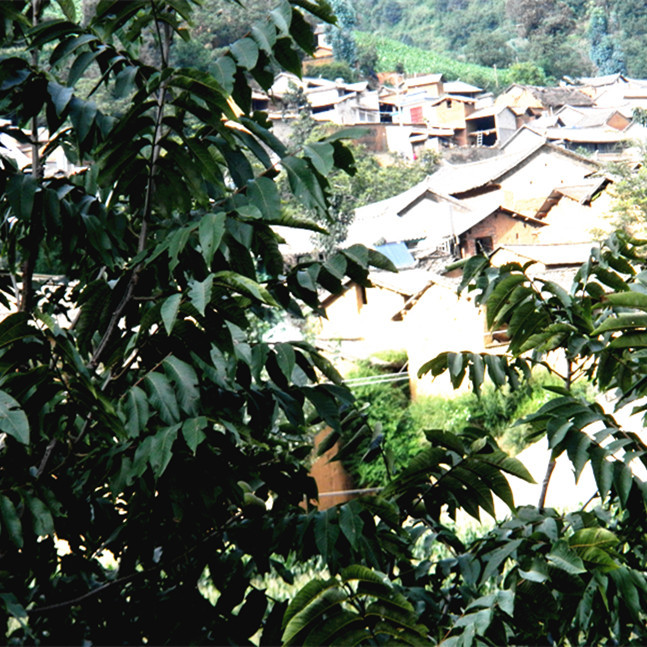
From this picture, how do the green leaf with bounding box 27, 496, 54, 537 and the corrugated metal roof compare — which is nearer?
the green leaf with bounding box 27, 496, 54, 537

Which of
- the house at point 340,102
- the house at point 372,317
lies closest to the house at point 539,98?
the house at point 340,102

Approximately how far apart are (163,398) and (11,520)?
0.35m

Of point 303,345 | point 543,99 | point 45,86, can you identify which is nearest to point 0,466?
point 303,345

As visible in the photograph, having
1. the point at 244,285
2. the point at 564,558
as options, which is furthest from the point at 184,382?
the point at 564,558

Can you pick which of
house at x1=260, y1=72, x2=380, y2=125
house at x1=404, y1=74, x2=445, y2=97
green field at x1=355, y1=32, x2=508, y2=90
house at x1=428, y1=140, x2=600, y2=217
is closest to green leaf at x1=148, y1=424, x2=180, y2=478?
house at x1=428, y1=140, x2=600, y2=217

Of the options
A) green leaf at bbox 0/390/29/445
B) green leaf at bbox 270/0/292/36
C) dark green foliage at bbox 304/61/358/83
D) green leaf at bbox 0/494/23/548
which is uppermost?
green leaf at bbox 270/0/292/36

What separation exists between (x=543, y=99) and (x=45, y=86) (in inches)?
2381

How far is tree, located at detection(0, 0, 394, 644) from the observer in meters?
1.77

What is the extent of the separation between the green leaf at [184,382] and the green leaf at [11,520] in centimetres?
36

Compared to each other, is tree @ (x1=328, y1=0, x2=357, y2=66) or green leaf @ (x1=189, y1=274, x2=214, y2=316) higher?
green leaf @ (x1=189, y1=274, x2=214, y2=316)

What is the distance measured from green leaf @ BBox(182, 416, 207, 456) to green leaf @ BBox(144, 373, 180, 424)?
5cm

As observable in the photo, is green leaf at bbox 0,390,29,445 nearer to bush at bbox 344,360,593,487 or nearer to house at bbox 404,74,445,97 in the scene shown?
bush at bbox 344,360,593,487

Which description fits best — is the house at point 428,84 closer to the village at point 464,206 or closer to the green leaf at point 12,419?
the village at point 464,206

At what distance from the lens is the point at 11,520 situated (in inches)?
68.3
